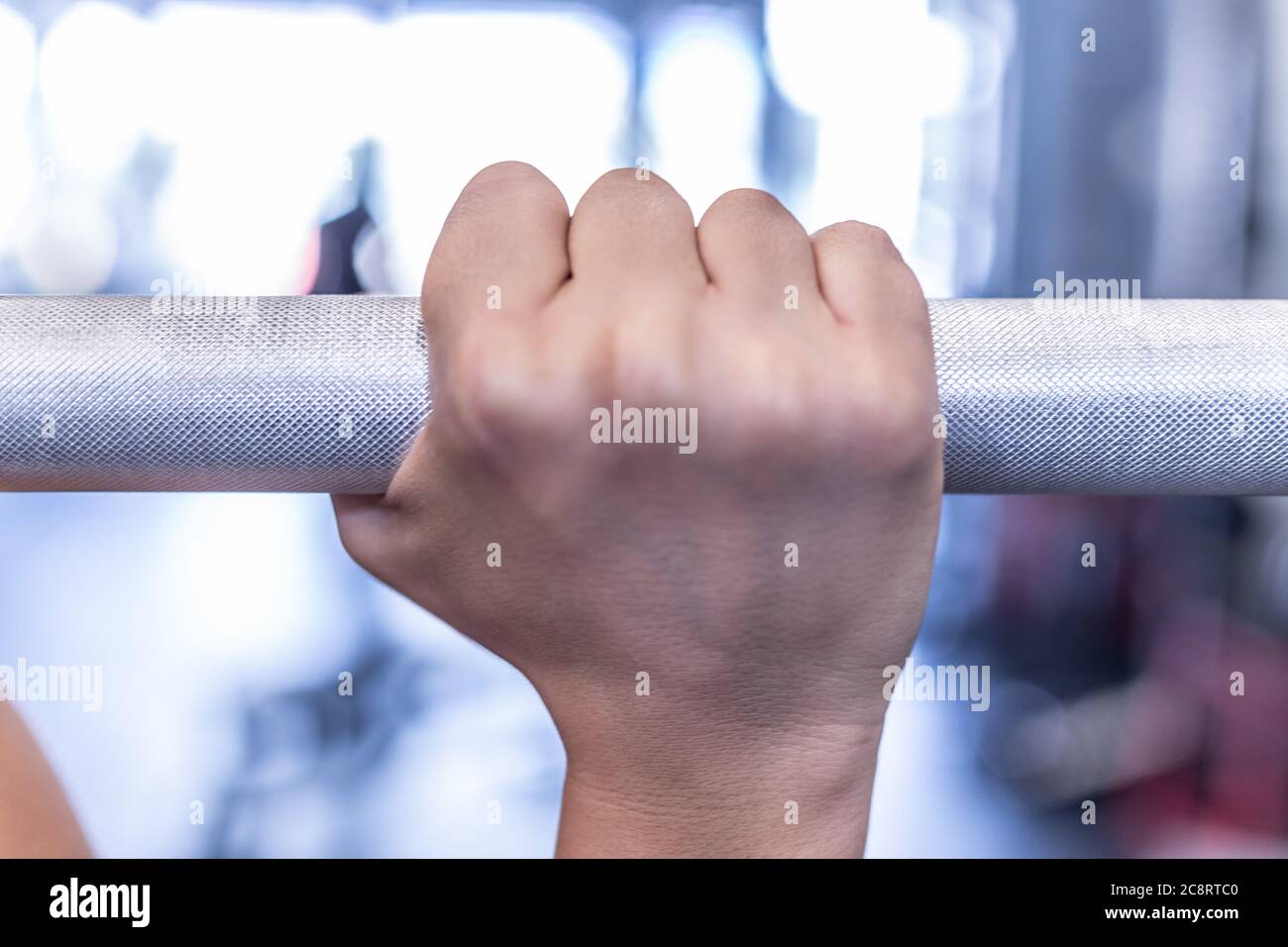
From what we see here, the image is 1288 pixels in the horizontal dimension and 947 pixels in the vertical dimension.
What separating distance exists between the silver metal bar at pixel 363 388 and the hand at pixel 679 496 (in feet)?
0.06

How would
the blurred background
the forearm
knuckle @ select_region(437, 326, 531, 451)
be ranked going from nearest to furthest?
knuckle @ select_region(437, 326, 531, 451), the forearm, the blurred background

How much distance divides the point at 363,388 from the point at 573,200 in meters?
2.19

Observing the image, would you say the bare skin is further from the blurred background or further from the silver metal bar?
the blurred background

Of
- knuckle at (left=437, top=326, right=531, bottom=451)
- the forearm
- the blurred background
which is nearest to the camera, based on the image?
knuckle at (left=437, top=326, right=531, bottom=451)

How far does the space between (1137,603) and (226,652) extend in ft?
5.88

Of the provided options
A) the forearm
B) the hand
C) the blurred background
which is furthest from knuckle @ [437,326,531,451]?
the blurred background

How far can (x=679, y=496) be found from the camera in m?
0.26

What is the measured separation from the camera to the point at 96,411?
262 millimetres

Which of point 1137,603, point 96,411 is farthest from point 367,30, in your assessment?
point 96,411

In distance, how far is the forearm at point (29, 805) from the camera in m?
0.51

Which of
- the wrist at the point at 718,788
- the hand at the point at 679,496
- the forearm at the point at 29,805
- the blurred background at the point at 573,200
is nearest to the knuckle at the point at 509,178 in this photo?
the hand at the point at 679,496

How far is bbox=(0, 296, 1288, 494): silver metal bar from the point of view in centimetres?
26

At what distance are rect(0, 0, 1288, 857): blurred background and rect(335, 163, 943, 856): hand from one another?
1498 mm
